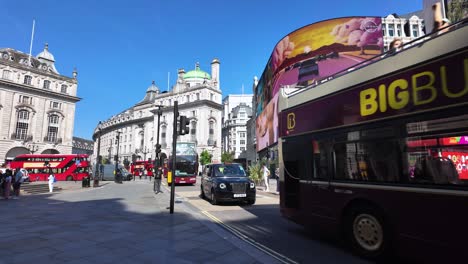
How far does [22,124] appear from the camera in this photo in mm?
60562

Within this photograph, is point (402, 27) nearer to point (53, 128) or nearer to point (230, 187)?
point (230, 187)

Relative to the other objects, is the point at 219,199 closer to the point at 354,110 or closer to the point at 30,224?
the point at 30,224

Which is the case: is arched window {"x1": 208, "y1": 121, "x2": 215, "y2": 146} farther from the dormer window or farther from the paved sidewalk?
the paved sidewalk

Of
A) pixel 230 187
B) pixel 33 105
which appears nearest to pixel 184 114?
pixel 33 105

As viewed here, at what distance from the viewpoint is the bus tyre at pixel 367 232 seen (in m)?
4.82

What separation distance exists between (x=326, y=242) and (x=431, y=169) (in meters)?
2.98

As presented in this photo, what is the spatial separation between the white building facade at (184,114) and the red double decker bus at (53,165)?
93.0 ft

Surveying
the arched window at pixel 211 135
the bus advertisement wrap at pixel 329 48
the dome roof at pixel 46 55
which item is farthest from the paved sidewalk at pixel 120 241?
the dome roof at pixel 46 55

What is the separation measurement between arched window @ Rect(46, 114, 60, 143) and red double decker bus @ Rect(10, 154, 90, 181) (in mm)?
28897

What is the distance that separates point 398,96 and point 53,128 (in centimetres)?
7484

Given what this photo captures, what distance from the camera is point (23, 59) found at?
63.3m

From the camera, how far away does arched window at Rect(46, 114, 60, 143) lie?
213 ft

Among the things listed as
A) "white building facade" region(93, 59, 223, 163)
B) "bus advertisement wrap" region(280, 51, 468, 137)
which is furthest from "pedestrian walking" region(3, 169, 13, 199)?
"white building facade" region(93, 59, 223, 163)

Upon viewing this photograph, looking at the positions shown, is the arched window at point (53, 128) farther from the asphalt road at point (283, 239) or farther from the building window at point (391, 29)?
the building window at point (391, 29)
